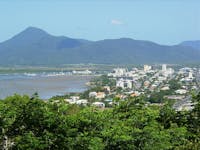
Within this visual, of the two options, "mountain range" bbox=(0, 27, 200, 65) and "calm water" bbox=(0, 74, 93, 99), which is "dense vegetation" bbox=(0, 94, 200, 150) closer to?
"calm water" bbox=(0, 74, 93, 99)

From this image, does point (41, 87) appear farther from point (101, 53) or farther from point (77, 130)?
point (101, 53)

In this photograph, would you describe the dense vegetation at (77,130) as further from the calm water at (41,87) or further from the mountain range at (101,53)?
the mountain range at (101,53)

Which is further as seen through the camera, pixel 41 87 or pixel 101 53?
pixel 101 53

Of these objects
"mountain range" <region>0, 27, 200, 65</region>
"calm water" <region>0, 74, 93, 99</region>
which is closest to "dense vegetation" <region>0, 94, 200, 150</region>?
"calm water" <region>0, 74, 93, 99</region>

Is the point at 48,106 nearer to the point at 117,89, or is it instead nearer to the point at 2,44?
the point at 117,89

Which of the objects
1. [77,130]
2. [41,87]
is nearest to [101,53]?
[41,87]

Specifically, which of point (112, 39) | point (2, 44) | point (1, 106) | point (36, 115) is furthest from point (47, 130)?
point (2, 44)

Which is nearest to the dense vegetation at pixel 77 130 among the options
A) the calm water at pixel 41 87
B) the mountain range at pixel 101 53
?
the calm water at pixel 41 87
